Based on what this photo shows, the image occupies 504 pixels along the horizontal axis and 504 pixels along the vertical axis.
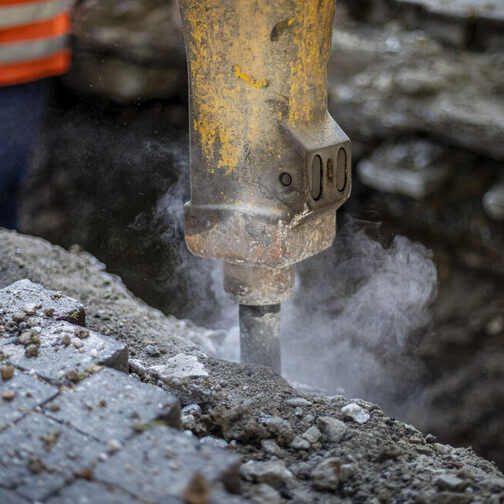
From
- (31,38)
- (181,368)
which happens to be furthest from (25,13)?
(181,368)

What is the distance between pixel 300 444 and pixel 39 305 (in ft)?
3.26

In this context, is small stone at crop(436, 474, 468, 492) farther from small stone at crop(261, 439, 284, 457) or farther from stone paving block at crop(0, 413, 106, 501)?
stone paving block at crop(0, 413, 106, 501)

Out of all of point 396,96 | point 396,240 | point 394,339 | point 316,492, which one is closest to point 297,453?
point 316,492

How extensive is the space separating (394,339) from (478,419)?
2.59 feet

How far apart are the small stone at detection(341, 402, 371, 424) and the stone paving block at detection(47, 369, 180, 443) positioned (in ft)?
2.47

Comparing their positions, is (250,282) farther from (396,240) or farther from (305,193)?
(396,240)

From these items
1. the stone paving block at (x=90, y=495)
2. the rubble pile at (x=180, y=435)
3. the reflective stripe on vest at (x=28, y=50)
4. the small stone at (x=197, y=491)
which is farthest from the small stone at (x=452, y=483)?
the reflective stripe on vest at (x=28, y=50)

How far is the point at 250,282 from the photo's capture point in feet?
8.87

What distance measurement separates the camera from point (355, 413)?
2332 millimetres

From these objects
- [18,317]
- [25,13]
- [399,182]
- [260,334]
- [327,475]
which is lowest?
[399,182]

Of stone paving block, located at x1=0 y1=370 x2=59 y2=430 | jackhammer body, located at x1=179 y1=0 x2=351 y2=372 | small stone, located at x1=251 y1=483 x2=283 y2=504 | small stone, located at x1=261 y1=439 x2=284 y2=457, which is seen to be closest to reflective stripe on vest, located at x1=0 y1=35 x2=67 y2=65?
jackhammer body, located at x1=179 y1=0 x2=351 y2=372

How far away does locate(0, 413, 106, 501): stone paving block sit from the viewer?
58.4 inches

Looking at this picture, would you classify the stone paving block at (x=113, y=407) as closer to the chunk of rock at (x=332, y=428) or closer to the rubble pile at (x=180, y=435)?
the rubble pile at (x=180, y=435)

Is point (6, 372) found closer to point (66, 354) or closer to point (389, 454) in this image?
point (66, 354)
